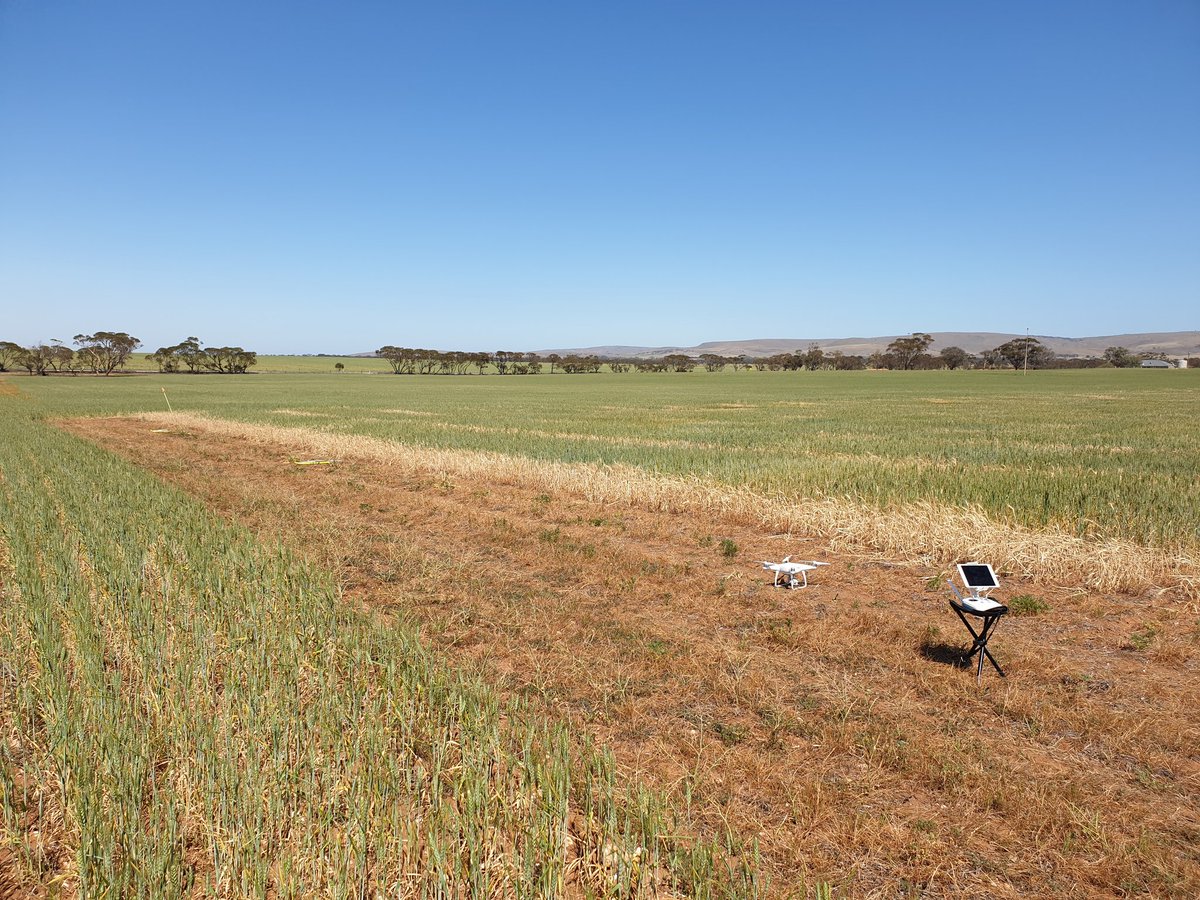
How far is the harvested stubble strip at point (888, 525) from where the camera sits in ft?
29.6

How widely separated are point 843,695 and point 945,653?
1.73 metres

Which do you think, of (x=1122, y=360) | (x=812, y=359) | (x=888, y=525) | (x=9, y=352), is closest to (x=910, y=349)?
(x=812, y=359)

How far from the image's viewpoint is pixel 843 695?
6062mm

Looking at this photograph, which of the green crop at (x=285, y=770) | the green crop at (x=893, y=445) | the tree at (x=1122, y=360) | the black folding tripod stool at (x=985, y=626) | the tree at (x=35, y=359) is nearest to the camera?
the green crop at (x=285, y=770)

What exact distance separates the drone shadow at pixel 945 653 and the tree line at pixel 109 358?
146754mm

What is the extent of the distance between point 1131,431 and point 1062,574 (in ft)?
75.4

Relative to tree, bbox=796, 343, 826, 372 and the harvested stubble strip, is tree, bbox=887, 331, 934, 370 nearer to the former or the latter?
tree, bbox=796, 343, 826, 372

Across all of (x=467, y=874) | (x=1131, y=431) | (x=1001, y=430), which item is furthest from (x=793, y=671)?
(x=1131, y=431)

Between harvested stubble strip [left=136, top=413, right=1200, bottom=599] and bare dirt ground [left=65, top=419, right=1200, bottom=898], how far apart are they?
0.48 metres

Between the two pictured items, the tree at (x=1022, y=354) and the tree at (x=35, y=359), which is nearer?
the tree at (x=35, y=359)

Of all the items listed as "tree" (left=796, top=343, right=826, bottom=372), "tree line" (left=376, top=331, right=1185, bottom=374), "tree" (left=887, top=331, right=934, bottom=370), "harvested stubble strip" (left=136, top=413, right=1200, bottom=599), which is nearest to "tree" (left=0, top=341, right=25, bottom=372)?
"tree line" (left=376, top=331, right=1185, bottom=374)

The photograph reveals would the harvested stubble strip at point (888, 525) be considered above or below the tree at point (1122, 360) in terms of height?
below

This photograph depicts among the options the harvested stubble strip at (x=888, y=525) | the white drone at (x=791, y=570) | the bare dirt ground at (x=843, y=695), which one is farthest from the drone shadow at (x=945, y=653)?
the harvested stubble strip at (x=888, y=525)

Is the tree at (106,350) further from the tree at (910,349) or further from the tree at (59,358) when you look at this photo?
the tree at (910,349)
